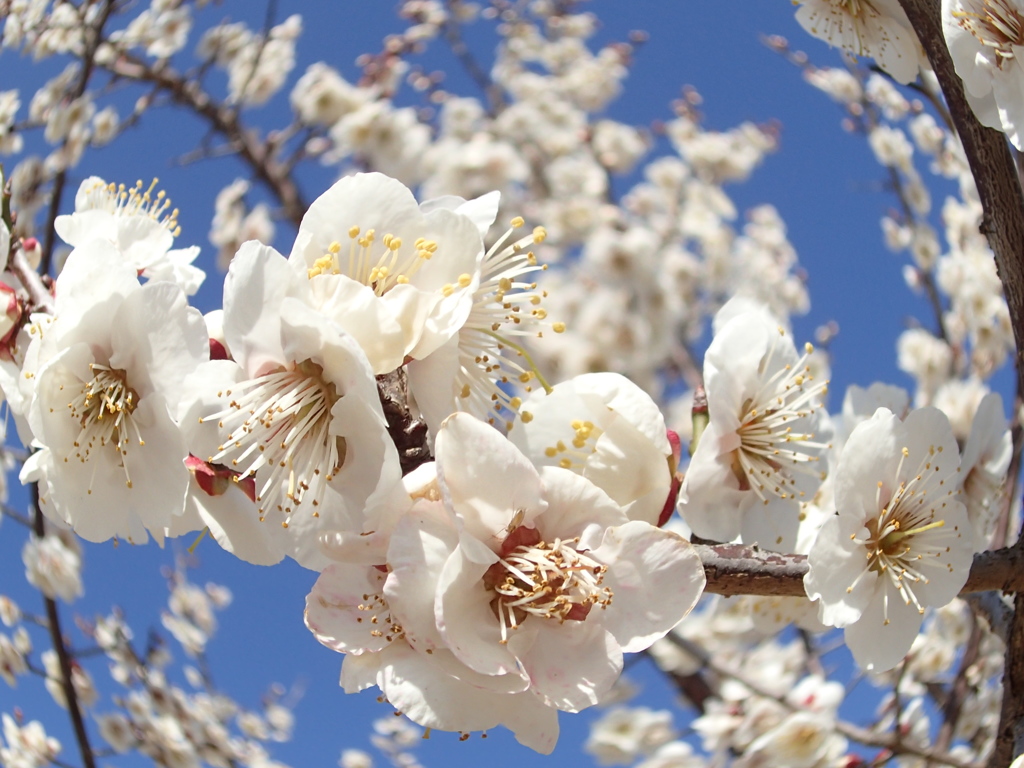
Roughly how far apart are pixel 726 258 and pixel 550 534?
543 cm

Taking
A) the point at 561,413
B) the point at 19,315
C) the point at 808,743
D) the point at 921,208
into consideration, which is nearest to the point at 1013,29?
the point at 561,413

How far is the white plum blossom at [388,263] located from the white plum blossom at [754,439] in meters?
0.34

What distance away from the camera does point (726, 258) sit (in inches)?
231

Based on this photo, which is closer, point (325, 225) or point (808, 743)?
point (325, 225)

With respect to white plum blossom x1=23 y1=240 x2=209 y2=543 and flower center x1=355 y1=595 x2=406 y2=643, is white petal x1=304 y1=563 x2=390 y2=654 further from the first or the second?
white plum blossom x1=23 y1=240 x2=209 y2=543

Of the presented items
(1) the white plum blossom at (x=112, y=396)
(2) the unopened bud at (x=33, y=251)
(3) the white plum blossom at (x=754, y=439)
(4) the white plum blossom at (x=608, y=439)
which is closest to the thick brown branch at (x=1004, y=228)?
(3) the white plum blossom at (x=754, y=439)

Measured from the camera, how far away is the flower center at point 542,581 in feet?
2.34

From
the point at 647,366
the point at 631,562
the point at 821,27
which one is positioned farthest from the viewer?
the point at 647,366

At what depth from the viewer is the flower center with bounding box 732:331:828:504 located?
100 cm

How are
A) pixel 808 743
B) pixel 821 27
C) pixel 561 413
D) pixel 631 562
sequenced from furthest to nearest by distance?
pixel 808 743 < pixel 821 27 < pixel 561 413 < pixel 631 562

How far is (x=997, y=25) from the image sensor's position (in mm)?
993

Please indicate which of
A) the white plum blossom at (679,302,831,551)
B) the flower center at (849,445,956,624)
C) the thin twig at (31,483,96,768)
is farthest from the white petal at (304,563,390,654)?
the thin twig at (31,483,96,768)

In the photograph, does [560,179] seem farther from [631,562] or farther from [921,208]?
[631,562]

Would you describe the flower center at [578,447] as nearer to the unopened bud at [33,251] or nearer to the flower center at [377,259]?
the flower center at [377,259]
